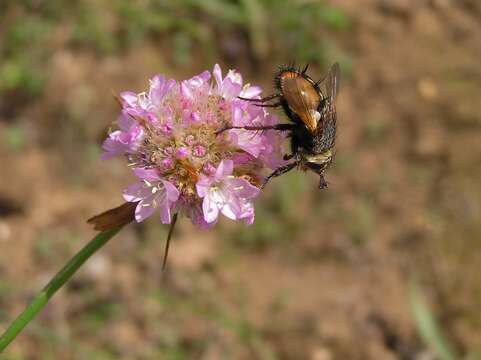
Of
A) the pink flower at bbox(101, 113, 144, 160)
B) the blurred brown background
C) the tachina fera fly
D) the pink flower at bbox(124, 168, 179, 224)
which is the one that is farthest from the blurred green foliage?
the pink flower at bbox(124, 168, 179, 224)

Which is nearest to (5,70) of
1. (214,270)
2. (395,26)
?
(214,270)

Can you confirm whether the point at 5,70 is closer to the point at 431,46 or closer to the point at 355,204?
the point at 355,204

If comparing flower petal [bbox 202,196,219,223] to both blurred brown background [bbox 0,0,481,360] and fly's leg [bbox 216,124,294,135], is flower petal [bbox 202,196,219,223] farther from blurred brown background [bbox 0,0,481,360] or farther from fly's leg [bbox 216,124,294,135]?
blurred brown background [bbox 0,0,481,360]

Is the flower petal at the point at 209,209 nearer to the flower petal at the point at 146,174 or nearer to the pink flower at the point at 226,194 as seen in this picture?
the pink flower at the point at 226,194

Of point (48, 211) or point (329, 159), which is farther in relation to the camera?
point (48, 211)

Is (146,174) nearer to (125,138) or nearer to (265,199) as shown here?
(125,138)

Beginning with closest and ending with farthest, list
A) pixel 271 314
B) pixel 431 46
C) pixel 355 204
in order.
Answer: pixel 271 314
pixel 355 204
pixel 431 46
